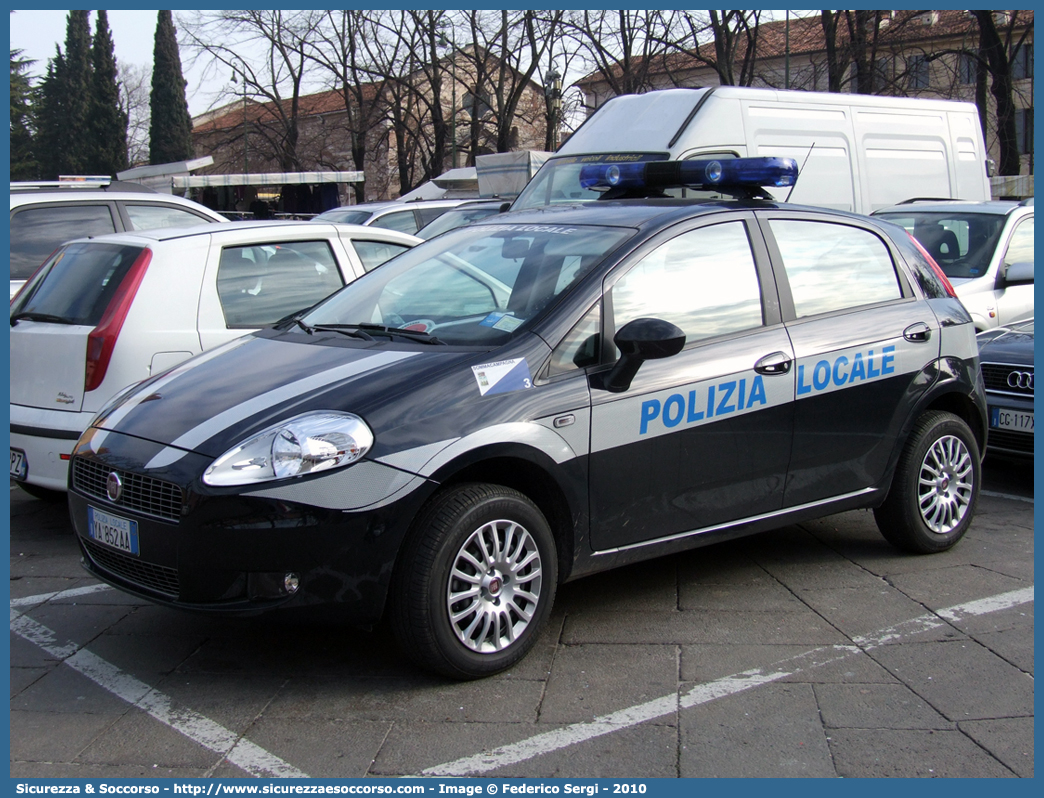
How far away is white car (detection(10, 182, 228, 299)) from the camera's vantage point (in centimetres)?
784

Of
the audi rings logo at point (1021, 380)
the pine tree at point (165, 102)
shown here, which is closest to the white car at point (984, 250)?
the audi rings logo at point (1021, 380)

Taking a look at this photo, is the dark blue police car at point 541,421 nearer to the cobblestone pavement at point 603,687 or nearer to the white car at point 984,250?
the cobblestone pavement at point 603,687

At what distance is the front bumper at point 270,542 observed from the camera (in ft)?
11.4

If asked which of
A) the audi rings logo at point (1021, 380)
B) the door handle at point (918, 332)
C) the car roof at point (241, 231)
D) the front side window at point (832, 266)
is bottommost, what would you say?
the audi rings logo at point (1021, 380)

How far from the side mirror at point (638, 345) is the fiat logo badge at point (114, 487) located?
5.90 ft

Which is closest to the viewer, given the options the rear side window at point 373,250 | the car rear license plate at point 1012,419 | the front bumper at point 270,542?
the front bumper at point 270,542

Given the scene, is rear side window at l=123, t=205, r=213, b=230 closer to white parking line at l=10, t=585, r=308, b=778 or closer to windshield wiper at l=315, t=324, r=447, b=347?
windshield wiper at l=315, t=324, r=447, b=347

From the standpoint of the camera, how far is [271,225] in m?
6.50

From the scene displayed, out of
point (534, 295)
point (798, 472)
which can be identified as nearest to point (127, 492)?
point (534, 295)

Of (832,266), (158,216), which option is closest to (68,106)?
(158,216)

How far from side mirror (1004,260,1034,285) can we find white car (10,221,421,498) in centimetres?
573

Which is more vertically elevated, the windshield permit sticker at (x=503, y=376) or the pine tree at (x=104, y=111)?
the pine tree at (x=104, y=111)

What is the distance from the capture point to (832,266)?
16.2ft

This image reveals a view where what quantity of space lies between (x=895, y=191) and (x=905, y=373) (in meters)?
7.45
